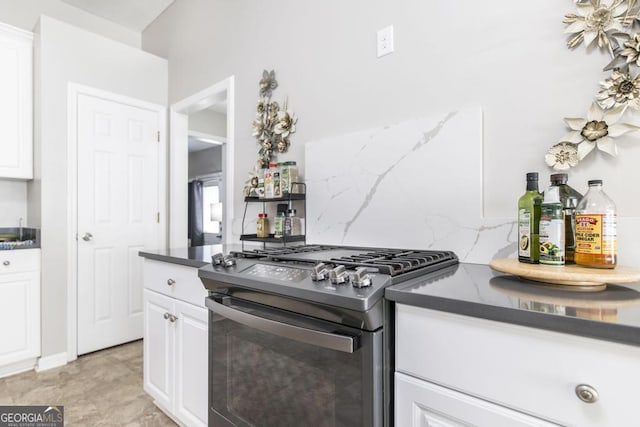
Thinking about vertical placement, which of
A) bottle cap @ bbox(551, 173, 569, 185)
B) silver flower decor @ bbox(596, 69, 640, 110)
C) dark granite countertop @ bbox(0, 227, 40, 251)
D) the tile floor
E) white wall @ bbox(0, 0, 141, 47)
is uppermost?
white wall @ bbox(0, 0, 141, 47)

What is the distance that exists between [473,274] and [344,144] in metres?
0.89

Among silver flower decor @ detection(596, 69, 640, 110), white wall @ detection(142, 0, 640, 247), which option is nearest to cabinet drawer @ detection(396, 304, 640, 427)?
white wall @ detection(142, 0, 640, 247)

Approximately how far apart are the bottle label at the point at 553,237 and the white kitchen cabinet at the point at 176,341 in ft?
4.11

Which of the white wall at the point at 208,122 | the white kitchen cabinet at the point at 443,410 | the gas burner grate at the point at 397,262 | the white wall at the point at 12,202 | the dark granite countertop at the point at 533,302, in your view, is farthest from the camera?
the white wall at the point at 208,122

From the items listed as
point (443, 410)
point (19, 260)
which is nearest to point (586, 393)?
point (443, 410)

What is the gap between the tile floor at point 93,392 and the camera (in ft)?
5.93

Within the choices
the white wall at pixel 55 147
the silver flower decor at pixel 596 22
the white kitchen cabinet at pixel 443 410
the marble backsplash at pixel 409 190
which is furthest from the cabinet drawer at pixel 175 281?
the silver flower decor at pixel 596 22

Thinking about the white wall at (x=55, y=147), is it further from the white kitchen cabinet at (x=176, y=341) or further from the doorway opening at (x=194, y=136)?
the white kitchen cabinet at (x=176, y=341)

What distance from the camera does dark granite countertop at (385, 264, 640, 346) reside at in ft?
1.94

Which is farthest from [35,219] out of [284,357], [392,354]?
[392,354]

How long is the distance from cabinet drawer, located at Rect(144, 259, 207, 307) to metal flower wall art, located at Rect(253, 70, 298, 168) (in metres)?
0.82

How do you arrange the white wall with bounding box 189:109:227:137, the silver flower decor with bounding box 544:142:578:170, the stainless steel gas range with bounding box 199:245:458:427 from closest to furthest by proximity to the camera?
1. the stainless steel gas range with bounding box 199:245:458:427
2. the silver flower decor with bounding box 544:142:578:170
3. the white wall with bounding box 189:109:227:137

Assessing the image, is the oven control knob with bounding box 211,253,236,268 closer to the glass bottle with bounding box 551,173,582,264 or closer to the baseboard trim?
the glass bottle with bounding box 551,173,582,264

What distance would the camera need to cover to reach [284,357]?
3.39 feet
